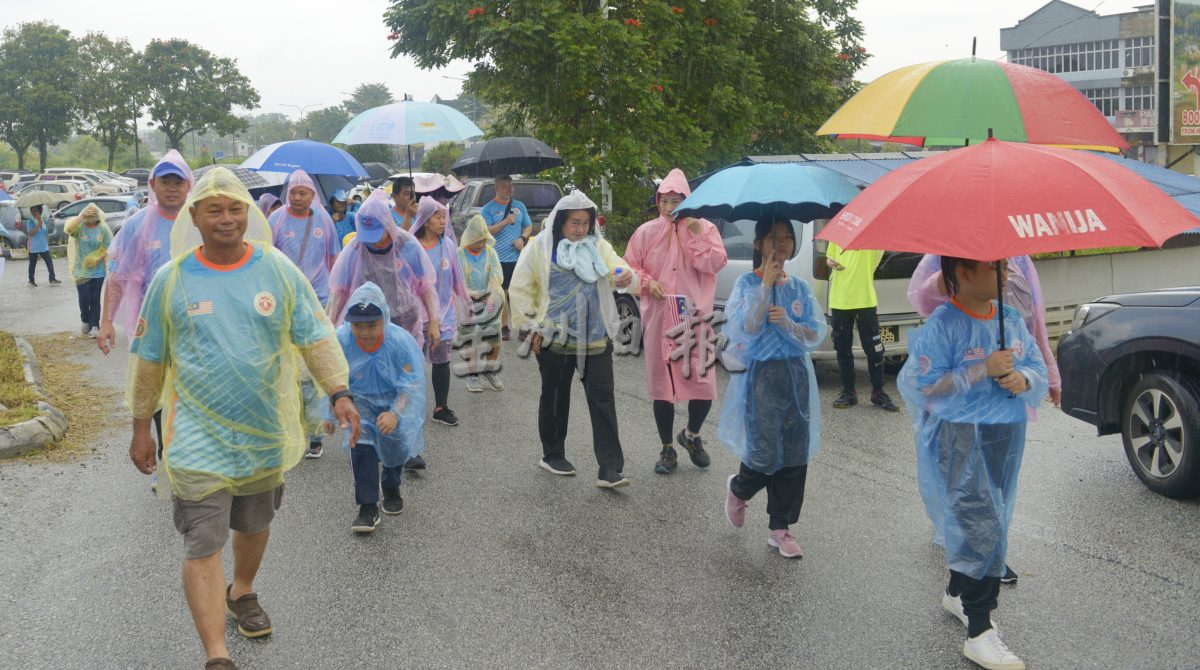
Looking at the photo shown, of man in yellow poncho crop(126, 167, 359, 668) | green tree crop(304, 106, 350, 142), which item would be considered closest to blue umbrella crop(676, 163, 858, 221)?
man in yellow poncho crop(126, 167, 359, 668)

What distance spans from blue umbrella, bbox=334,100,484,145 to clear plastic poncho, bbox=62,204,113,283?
4.87m

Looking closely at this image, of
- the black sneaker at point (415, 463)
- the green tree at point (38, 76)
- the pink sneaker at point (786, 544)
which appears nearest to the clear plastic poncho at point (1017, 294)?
the pink sneaker at point (786, 544)

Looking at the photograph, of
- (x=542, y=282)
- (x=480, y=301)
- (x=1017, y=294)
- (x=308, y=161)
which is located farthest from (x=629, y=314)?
(x=1017, y=294)

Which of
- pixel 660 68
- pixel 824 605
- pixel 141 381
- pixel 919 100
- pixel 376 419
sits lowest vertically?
pixel 824 605

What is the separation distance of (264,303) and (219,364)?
272 millimetres

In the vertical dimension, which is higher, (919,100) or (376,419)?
(919,100)

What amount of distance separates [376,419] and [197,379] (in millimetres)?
1929

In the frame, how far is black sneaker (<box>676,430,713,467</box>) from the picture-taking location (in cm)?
688

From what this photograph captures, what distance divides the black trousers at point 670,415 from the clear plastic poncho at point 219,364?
10.6 ft

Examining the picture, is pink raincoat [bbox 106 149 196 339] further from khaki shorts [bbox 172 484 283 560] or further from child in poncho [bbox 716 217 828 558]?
child in poncho [bbox 716 217 828 558]

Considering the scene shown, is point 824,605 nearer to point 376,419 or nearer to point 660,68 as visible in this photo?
point 376,419

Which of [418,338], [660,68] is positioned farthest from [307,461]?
[660,68]

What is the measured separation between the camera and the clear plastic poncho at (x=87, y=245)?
1334cm

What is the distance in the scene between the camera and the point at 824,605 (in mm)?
4562
